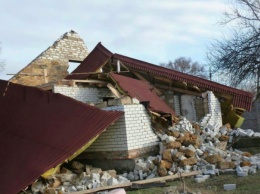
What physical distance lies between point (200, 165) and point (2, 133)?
14.6ft

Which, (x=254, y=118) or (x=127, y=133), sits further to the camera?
(x=254, y=118)

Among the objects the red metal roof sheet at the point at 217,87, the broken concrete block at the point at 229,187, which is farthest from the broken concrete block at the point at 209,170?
the red metal roof sheet at the point at 217,87

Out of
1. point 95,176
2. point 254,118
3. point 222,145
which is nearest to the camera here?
point 95,176

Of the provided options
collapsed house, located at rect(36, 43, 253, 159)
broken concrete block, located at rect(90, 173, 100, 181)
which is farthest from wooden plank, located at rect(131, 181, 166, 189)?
collapsed house, located at rect(36, 43, 253, 159)

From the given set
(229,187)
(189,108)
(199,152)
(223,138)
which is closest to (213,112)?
(189,108)

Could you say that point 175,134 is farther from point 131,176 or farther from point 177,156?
point 131,176

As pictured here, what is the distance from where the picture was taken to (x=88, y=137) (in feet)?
22.9

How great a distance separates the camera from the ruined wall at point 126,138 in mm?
7605

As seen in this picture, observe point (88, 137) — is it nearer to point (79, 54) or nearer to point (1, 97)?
point (1, 97)

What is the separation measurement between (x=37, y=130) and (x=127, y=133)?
1964mm

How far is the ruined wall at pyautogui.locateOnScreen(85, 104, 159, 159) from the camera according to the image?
7605mm

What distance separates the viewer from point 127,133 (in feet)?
24.9

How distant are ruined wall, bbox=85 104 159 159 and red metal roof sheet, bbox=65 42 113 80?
4.37m

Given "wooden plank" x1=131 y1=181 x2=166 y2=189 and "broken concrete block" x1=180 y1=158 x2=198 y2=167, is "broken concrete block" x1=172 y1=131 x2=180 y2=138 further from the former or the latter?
"wooden plank" x1=131 y1=181 x2=166 y2=189
